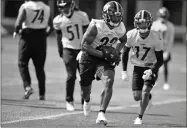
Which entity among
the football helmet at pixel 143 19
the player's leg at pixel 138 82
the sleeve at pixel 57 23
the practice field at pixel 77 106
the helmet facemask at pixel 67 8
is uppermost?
the football helmet at pixel 143 19

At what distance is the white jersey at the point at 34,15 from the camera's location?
41.4 ft

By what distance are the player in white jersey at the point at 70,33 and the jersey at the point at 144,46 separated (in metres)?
1.56

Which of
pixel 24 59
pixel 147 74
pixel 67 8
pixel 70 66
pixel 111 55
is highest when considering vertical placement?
pixel 67 8

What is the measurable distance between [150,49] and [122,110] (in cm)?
191

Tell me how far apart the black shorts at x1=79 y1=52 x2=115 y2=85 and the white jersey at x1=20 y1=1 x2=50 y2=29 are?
302 cm

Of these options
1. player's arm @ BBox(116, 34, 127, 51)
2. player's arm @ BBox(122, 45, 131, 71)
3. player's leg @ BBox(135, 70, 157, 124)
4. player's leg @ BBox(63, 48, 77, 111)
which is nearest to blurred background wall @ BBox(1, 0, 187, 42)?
player's leg @ BBox(63, 48, 77, 111)

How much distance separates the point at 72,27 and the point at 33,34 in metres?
1.25

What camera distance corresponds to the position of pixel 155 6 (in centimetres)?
4331

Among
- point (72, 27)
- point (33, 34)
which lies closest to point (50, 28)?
point (33, 34)

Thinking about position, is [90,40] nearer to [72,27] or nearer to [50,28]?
[72,27]

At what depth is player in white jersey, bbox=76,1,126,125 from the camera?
9.57 m

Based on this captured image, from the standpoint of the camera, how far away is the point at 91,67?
9797mm

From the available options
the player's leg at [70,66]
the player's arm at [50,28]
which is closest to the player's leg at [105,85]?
the player's leg at [70,66]

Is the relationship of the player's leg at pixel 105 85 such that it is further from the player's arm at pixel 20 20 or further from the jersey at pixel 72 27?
the player's arm at pixel 20 20
